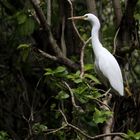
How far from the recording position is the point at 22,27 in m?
3.95

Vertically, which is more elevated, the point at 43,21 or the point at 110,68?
the point at 43,21

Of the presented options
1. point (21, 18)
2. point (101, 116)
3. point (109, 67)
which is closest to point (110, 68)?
point (109, 67)

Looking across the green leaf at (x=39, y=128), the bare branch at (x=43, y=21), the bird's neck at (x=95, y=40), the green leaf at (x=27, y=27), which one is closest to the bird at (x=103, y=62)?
the bird's neck at (x=95, y=40)

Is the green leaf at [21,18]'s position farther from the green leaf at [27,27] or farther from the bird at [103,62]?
the bird at [103,62]

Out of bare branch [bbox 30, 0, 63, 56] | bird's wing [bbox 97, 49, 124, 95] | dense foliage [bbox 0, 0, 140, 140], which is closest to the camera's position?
dense foliage [bbox 0, 0, 140, 140]

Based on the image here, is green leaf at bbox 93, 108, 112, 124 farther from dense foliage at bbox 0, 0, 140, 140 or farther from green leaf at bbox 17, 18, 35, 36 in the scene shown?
green leaf at bbox 17, 18, 35, 36

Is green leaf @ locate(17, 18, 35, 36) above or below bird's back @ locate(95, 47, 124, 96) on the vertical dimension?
above

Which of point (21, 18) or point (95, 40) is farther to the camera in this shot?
point (21, 18)

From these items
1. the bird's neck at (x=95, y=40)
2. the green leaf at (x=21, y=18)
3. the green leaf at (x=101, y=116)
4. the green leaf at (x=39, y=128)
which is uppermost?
the green leaf at (x=21, y=18)

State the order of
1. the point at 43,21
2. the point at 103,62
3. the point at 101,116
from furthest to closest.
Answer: the point at 103,62
the point at 43,21
the point at 101,116

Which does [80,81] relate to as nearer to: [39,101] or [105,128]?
[105,128]

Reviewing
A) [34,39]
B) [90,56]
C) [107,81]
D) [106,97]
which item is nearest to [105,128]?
[106,97]

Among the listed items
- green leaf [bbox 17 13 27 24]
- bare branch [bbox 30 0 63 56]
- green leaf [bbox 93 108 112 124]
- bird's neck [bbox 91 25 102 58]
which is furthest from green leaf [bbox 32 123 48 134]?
green leaf [bbox 17 13 27 24]

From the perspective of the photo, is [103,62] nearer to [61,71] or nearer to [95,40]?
[95,40]
